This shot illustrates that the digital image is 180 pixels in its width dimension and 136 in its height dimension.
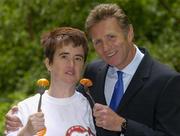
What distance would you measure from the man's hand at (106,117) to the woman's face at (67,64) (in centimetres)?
23

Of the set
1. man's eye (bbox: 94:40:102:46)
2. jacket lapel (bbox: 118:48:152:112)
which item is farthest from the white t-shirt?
man's eye (bbox: 94:40:102:46)

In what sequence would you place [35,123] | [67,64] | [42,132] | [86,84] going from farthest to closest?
1. [86,84]
2. [67,64]
3. [42,132]
4. [35,123]

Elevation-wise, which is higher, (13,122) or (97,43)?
(97,43)

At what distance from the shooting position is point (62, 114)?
3.00 m

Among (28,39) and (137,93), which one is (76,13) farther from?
(137,93)

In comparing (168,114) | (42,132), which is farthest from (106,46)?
(42,132)

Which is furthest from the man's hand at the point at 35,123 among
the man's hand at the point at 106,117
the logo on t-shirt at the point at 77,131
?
the man's hand at the point at 106,117

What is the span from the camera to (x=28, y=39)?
7.74 metres

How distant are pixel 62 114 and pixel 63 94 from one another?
117 millimetres

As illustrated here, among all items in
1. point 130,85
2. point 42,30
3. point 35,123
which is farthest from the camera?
point 42,30

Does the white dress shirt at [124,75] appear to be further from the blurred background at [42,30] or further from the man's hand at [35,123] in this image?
the blurred background at [42,30]

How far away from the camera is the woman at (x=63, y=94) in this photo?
296 cm

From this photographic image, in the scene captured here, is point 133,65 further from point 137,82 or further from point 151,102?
point 151,102

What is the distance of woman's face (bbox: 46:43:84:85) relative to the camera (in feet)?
9.81
